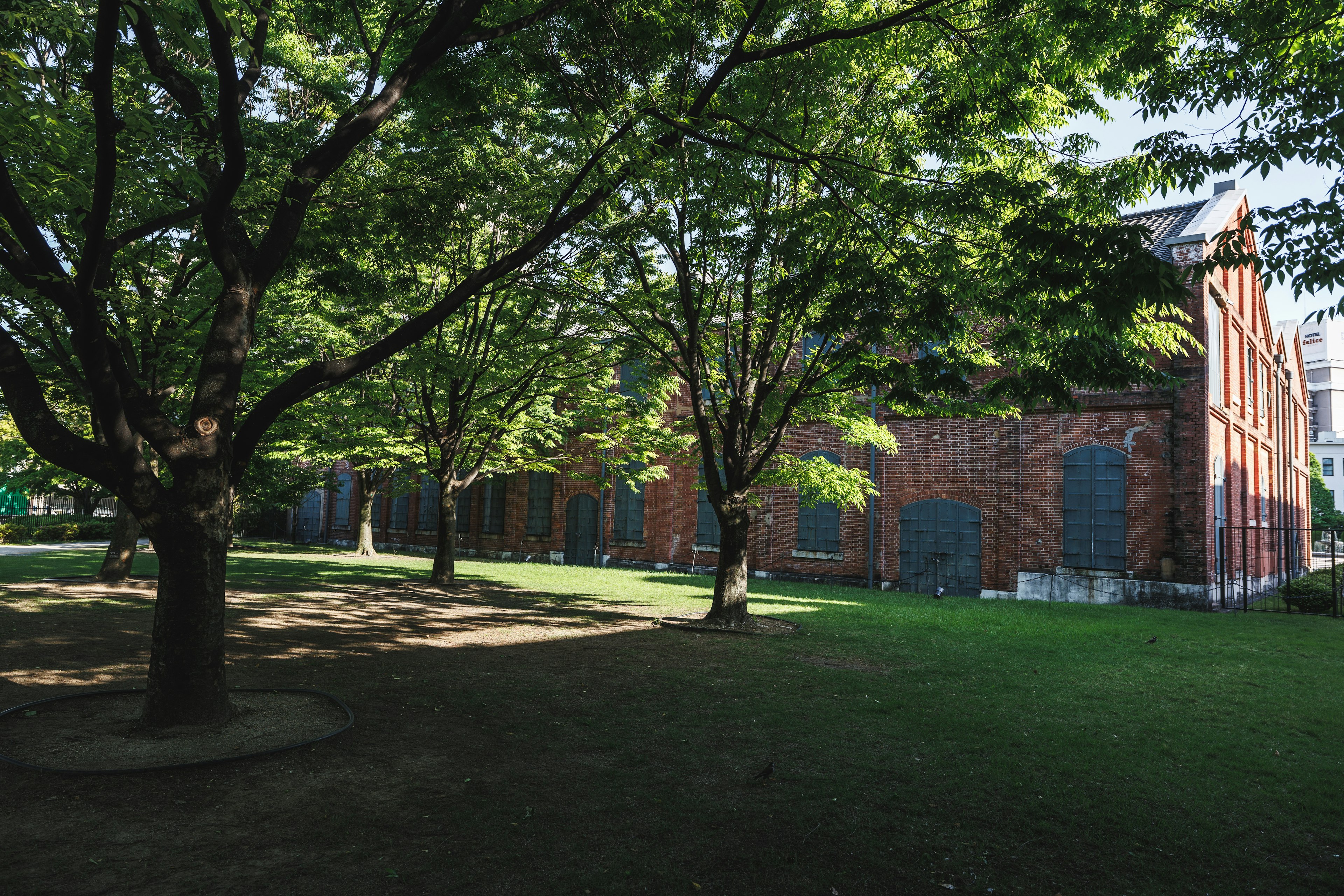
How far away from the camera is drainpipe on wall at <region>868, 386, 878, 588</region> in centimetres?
2095

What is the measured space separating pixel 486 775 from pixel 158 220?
229 inches

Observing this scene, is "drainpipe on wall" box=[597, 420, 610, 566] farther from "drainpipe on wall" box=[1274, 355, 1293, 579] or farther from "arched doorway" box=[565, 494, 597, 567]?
"drainpipe on wall" box=[1274, 355, 1293, 579]

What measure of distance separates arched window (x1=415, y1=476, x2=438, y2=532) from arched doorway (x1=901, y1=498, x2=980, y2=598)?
20.7 metres

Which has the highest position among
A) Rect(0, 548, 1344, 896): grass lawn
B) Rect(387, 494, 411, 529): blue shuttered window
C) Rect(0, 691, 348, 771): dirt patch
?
Rect(387, 494, 411, 529): blue shuttered window

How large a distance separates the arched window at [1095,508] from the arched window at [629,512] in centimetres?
1331

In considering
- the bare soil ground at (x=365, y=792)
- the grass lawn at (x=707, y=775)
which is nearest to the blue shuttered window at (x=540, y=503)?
the grass lawn at (x=707, y=775)

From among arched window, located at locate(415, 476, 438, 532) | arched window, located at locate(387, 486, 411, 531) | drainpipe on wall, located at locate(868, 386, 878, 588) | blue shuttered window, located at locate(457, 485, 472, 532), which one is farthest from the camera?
arched window, located at locate(387, 486, 411, 531)

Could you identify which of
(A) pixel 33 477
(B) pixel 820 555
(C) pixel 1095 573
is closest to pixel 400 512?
(A) pixel 33 477

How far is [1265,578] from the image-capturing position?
21578mm

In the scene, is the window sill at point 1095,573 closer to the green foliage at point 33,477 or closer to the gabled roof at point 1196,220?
the gabled roof at point 1196,220

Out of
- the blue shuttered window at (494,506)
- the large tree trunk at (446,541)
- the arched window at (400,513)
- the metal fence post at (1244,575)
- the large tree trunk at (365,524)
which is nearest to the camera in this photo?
the metal fence post at (1244,575)

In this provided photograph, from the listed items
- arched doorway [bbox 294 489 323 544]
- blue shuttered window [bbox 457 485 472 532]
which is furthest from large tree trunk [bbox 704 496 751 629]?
arched doorway [bbox 294 489 323 544]

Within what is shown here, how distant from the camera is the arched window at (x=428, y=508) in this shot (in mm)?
33219

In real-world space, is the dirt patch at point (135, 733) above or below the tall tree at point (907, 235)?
below
